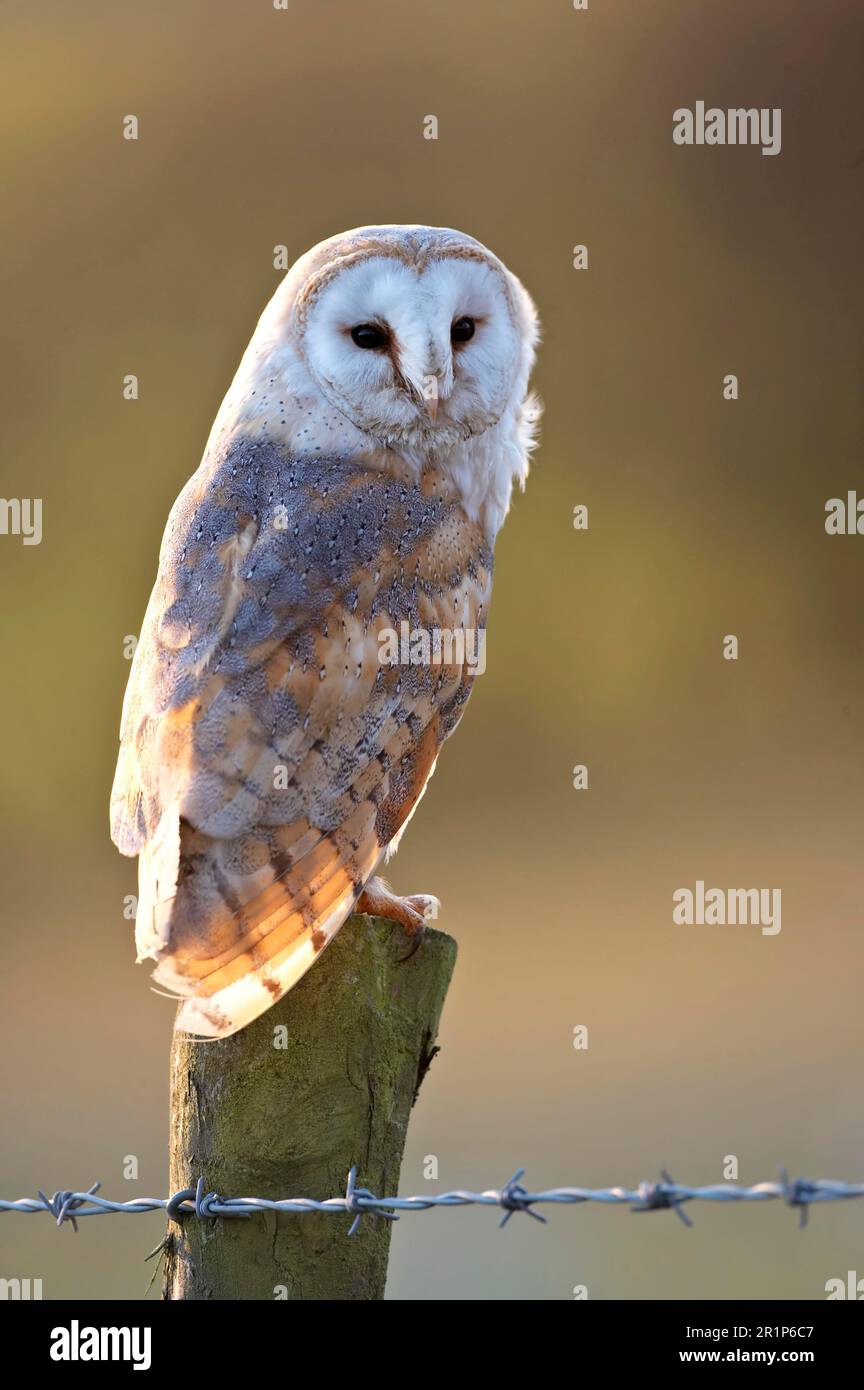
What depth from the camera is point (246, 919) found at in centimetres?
231

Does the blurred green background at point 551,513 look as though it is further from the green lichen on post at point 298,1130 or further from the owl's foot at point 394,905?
the green lichen on post at point 298,1130

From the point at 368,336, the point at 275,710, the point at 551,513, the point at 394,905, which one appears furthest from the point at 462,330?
the point at 551,513

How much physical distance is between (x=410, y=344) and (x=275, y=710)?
76 cm

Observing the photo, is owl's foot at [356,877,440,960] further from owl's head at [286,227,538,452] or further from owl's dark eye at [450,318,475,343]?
owl's dark eye at [450,318,475,343]

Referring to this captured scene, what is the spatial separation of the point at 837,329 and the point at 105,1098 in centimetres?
889

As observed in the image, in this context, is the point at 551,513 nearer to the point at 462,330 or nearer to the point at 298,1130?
the point at 462,330

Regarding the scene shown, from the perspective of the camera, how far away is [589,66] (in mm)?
12477

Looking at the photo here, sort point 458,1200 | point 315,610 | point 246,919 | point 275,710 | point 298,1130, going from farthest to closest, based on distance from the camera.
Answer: point 315,610
point 275,710
point 246,919
point 298,1130
point 458,1200

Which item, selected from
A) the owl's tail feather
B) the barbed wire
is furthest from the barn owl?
the barbed wire

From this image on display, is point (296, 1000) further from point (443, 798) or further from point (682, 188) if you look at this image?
point (682, 188)

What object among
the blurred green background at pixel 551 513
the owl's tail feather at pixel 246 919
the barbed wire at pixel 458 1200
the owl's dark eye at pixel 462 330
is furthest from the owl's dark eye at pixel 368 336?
the blurred green background at pixel 551 513

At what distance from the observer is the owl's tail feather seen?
84.3 inches

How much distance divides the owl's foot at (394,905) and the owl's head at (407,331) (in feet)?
2.79

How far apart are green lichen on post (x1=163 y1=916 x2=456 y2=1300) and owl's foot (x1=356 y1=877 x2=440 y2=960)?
0.22 m
